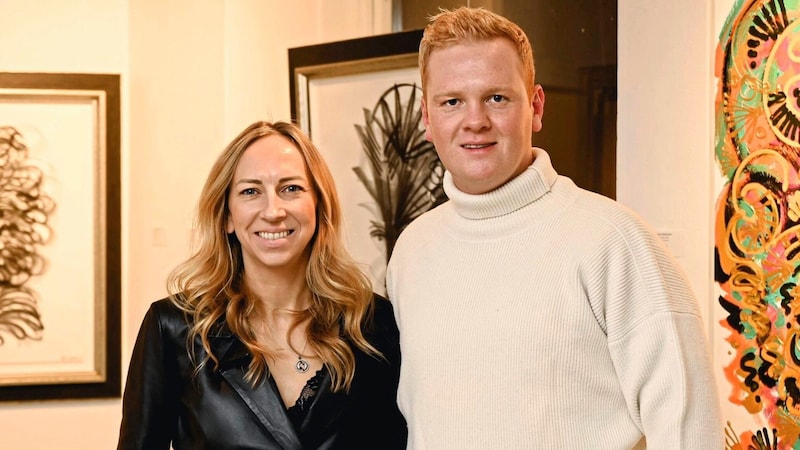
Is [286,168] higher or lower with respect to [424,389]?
higher

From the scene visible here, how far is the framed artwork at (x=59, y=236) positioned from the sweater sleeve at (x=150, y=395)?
2.00m

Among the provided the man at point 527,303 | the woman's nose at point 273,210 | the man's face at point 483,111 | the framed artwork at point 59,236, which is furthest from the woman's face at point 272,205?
the framed artwork at point 59,236

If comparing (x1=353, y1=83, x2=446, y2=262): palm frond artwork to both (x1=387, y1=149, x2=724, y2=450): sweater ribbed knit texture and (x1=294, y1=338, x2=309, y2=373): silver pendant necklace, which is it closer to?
(x1=294, y1=338, x2=309, y2=373): silver pendant necklace

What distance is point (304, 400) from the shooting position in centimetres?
206

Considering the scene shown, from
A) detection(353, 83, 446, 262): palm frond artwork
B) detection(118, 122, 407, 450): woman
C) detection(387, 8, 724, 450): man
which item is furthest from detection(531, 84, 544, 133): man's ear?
detection(353, 83, 446, 262): palm frond artwork

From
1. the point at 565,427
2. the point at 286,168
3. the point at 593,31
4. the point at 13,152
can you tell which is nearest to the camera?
the point at 565,427

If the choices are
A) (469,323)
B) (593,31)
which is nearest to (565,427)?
(469,323)

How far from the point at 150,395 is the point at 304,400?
348 millimetres

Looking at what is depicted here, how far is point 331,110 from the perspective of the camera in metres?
3.50

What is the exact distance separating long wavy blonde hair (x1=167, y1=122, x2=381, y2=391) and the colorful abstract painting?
0.97 meters

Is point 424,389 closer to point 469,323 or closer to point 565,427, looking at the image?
point 469,323

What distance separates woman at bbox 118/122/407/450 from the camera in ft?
6.72

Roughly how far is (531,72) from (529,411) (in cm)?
67

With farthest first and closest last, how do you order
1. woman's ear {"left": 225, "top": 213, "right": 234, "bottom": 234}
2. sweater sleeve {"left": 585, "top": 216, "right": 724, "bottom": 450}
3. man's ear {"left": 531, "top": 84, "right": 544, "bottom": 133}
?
woman's ear {"left": 225, "top": 213, "right": 234, "bottom": 234} < man's ear {"left": 531, "top": 84, "right": 544, "bottom": 133} < sweater sleeve {"left": 585, "top": 216, "right": 724, "bottom": 450}
